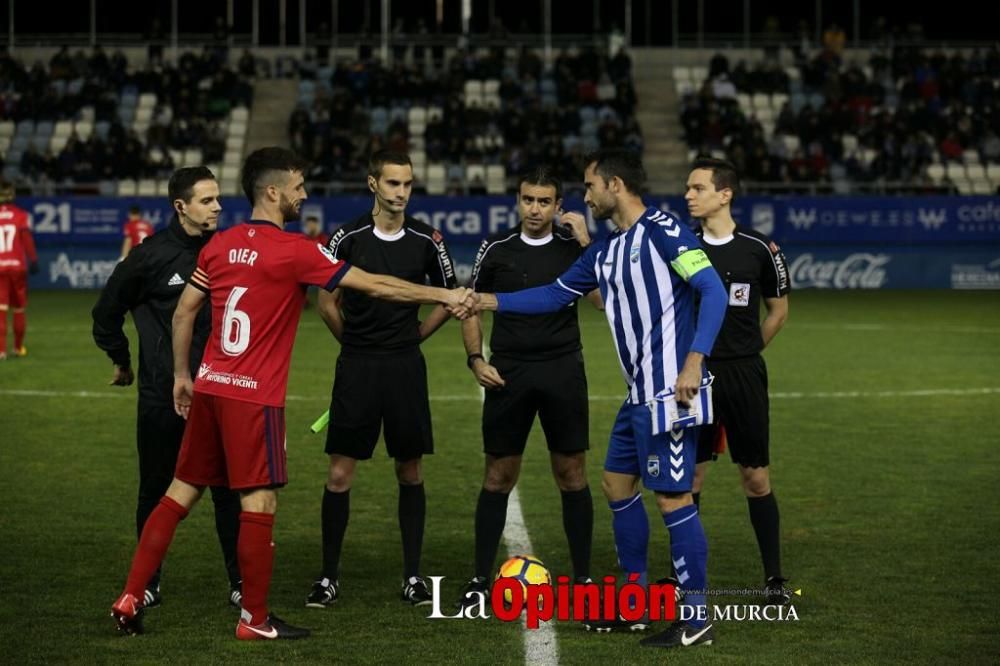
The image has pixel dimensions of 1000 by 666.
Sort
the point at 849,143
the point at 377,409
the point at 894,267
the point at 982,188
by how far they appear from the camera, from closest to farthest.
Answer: the point at 377,409 → the point at 894,267 → the point at 982,188 → the point at 849,143

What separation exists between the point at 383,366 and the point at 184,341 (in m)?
1.24

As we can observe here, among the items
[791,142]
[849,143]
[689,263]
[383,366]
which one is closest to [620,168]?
[689,263]

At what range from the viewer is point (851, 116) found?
39656 mm

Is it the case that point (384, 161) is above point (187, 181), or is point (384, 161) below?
above

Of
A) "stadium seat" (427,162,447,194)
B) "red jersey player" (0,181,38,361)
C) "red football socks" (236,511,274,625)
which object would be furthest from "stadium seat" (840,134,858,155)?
"red football socks" (236,511,274,625)

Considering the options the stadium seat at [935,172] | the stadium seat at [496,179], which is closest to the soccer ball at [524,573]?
the stadium seat at [496,179]

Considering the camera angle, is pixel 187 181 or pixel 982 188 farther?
pixel 982 188

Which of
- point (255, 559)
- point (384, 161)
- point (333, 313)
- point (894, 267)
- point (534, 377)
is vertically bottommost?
point (255, 559)

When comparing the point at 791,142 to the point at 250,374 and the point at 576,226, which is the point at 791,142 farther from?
the point at 250,374

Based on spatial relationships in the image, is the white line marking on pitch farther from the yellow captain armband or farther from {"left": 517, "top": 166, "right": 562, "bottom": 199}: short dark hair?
{"left": 517, "top": 166, "right": 562, "bottom": 199}: short dark hair

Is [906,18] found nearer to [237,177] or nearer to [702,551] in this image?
[237,177]

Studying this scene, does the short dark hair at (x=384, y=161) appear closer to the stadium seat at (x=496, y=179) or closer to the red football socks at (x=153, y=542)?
the red football socks at (x=153, y=542)

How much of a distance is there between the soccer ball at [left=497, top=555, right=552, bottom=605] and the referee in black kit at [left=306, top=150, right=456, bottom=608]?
1.84 feet

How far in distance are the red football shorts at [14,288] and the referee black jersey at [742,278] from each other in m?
14.0
